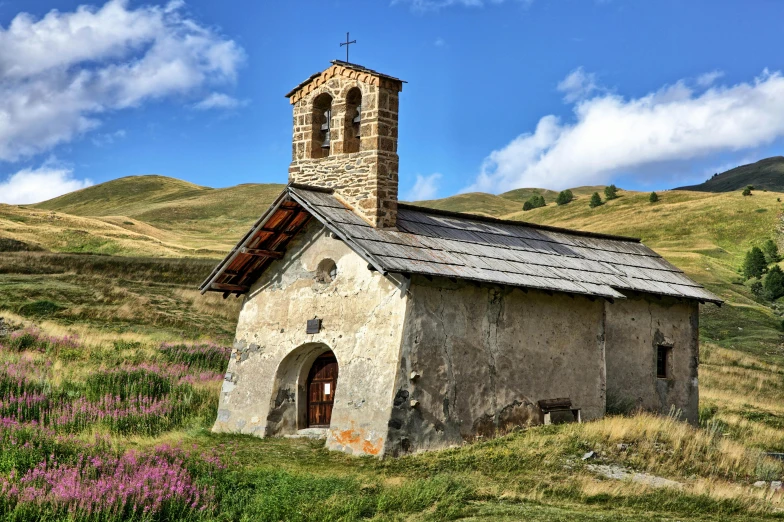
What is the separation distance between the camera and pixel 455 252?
1800cm

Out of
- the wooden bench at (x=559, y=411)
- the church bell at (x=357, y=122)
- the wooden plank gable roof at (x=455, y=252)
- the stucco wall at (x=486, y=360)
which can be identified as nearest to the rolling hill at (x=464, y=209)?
the wooden plank gable roof at (x=455, y=252)

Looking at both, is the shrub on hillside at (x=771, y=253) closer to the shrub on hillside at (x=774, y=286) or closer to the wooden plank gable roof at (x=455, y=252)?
the shrub on hillside at (x=774, y=286)

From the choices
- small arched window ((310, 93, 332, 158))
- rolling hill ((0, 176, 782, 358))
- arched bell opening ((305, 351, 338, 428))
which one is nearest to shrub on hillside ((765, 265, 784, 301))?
rolling hill ((0, 176, 782, 358))

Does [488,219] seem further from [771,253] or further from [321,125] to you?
[771,253]

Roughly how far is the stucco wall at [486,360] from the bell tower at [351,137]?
7.49 ft

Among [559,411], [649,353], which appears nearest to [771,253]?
[649,353]

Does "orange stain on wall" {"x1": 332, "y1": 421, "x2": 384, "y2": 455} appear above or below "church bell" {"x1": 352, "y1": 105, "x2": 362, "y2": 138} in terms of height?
below

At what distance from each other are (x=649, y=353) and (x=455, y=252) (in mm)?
6117

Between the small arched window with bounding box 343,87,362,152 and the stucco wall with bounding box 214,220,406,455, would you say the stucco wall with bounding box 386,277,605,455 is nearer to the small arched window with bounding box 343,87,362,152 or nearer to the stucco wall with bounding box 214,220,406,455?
the stucco wall with bounding box 214,220,406,455

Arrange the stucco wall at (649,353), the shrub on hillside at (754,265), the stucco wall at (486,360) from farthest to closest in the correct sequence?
the shrub on hillside at (754,265), the stucco wall at (649,353), the stucco wall at (486,360)

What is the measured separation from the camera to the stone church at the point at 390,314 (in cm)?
1642

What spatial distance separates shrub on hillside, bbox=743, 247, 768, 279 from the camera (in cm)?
7250

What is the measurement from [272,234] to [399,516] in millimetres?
7816

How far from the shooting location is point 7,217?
6850 centimetres
